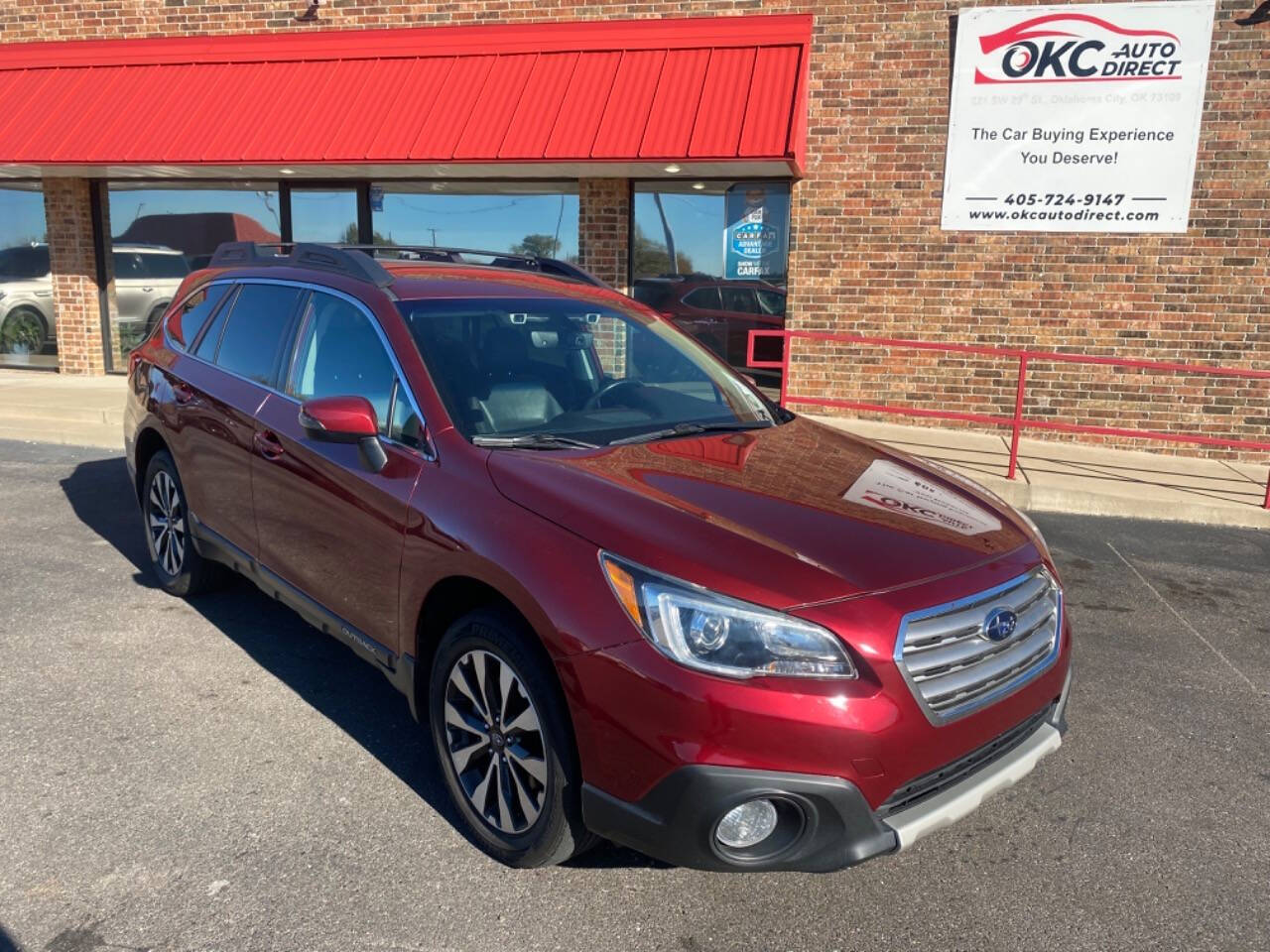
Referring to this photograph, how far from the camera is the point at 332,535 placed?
3.56 m

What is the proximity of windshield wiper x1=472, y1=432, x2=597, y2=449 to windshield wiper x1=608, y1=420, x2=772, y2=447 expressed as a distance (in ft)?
0.43

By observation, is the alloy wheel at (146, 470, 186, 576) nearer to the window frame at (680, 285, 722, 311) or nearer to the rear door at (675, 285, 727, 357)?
the rear door at (675, 285, 727, 357)

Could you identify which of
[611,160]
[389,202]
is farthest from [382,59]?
[611,160]

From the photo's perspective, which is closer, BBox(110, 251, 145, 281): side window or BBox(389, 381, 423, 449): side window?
BBox(389, 381, 423, 449): side window

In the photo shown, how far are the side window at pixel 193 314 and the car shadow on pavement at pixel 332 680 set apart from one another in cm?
130

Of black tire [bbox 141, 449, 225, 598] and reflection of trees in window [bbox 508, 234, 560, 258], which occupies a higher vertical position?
reflection of trees in window [bbox 508, 234, 560, 258]

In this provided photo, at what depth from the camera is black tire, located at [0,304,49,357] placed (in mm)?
12891

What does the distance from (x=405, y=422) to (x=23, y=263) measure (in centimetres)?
1209

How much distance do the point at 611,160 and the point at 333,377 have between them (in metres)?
5.73

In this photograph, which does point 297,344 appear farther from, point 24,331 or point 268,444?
point 24,331

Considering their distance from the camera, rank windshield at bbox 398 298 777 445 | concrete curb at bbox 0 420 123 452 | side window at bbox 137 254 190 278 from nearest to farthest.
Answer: windshield at bbox 398 298 777 445, concrete curb at bbox 0 420 123 452, side window at bbox 137 254 190 278

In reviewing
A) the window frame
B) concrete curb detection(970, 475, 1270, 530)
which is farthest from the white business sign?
concrete curb detection(970, 475, 1270, 530)

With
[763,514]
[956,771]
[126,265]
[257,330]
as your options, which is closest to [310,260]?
[257,330]

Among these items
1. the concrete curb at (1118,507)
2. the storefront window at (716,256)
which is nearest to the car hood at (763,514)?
the concrete curb at (1118,507)
